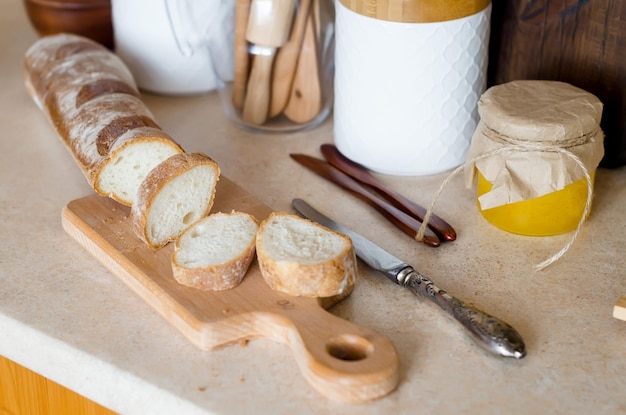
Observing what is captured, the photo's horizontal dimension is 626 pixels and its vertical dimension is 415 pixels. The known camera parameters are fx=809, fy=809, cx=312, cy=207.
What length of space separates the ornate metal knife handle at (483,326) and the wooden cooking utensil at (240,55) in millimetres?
485

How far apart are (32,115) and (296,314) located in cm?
68

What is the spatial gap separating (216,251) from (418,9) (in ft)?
1.24

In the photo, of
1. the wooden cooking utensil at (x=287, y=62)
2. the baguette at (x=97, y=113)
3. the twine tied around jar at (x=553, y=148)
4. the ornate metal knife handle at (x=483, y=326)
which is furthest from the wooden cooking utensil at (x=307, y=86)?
the ornate metal knife handle at (x=483, y=326)

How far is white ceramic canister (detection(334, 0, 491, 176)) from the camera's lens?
970mm

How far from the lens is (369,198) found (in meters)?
1.01

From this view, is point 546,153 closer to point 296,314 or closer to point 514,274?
point 514,274

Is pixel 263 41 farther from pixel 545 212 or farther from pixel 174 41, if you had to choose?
pixel 545 212

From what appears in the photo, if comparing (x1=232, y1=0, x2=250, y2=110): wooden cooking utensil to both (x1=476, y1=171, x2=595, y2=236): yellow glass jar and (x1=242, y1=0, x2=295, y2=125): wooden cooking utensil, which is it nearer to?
(x1=242, y1=0, x2=295, y2=125): wooden cooking utensil

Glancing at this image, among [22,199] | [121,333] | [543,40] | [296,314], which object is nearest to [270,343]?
[296,314]

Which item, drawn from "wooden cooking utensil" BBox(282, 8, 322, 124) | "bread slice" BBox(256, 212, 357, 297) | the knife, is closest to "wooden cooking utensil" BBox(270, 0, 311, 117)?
"wooden cooking utensil" BBox(282, 8, 322, 124)

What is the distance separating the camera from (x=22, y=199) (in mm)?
1037

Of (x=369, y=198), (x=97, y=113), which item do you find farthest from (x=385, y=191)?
(x=97, y=113)

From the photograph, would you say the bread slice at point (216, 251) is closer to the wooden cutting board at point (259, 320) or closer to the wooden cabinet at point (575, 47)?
the wooden cutting board at point (259, 320)

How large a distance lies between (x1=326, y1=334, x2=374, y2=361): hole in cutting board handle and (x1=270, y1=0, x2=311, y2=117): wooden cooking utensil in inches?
20.3
